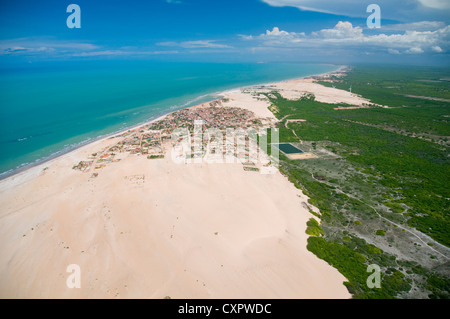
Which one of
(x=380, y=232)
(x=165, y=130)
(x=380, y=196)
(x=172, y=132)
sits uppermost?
(x=165, y=130)

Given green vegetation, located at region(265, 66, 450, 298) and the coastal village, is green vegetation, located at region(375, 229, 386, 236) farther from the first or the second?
the coastal village

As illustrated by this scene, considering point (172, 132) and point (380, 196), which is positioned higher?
point (172, 132)

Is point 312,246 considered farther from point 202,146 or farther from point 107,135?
point 107,135

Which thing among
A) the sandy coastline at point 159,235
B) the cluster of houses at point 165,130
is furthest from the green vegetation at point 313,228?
the cluster of houses at point 165,130

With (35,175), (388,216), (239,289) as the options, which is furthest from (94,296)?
(388,216)

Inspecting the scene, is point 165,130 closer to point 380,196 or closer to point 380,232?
point 380,196

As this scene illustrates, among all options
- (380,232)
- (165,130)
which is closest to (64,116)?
(165,130)

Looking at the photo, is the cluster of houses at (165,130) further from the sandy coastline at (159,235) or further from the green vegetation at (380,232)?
the green vegetation at (380,232)
